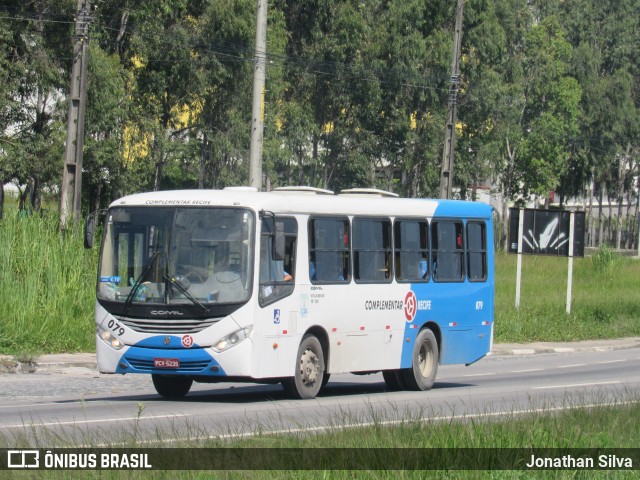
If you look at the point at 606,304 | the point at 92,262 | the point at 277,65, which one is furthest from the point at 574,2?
the point at 92,262

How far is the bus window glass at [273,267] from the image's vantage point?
50.3ft

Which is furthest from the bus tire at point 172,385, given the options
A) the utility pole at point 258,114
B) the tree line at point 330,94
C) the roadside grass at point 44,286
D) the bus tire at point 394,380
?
the tree line at point 330,94

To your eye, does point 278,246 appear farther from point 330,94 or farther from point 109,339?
point 330,94

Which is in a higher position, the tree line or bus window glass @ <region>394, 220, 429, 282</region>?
the tree line

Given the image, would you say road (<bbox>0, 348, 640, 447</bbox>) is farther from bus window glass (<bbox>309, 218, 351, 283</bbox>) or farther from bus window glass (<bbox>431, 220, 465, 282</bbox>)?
bus window glass (<bbox>431, 220, 465, 282</bbox>)

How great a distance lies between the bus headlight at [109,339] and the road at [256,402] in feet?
2.42

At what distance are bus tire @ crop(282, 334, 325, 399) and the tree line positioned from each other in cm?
1826

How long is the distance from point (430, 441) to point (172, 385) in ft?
25.2

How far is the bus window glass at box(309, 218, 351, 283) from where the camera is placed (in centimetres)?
1655

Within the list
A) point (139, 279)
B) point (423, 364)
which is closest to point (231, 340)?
point (139, 279)

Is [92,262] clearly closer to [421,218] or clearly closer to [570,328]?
[421,218]

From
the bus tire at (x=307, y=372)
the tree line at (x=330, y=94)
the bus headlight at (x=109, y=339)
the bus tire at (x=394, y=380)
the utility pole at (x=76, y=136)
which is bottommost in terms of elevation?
the bus tire at (x=394, y=380)

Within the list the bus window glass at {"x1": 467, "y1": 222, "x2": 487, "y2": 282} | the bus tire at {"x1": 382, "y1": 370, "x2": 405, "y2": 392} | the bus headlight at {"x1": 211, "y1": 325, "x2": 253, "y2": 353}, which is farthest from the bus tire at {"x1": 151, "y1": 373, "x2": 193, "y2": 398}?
the bus window glass at {"x1": 467, "y1": 222, "x2": 487, "y2": 282}

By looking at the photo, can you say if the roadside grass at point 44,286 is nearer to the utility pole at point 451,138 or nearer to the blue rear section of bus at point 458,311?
the blue rear section of bus at point 458,311
